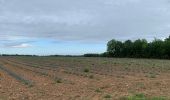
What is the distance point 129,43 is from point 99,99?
357 ft

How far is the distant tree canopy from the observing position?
339ft

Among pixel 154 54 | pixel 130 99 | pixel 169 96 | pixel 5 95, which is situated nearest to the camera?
pixel 130 99

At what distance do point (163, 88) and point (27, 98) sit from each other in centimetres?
559

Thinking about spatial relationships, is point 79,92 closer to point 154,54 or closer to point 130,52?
point 154,54

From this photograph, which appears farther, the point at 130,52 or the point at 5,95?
the point at 130,52

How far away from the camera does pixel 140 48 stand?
374 feet

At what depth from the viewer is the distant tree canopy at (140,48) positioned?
103469 millimetres

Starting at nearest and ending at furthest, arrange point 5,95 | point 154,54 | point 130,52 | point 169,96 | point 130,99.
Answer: point 130,99, point 169,96, point 5,95, point 154,54, point 130,52

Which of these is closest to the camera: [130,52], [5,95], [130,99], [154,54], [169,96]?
[130,99]

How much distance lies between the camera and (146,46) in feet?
366

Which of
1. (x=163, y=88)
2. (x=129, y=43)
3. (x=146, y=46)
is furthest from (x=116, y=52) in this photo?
(x=163, y=88)

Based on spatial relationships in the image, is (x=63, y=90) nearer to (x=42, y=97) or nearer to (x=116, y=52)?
(x=42, y=97)

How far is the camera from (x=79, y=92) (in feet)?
49.8

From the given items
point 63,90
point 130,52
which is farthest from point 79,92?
point 130,52
